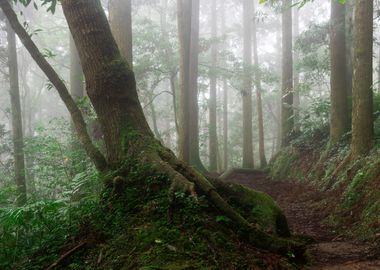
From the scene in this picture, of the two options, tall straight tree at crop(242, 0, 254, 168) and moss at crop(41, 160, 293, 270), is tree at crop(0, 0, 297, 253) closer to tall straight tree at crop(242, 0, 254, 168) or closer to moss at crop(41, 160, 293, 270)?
A: moss at crop(41, 160, 293, 270)

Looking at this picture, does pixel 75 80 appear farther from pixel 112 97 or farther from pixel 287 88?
pixel 112 97

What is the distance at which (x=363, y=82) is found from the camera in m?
8.05

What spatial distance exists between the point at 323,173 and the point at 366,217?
15.3ft

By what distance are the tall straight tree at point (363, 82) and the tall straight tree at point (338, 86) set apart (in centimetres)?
265

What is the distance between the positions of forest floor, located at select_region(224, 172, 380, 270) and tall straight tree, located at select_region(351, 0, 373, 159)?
4.15 feet

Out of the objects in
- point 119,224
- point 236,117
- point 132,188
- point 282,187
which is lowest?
point 282,187

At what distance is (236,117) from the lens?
33656 mm

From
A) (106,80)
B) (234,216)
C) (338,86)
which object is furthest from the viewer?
(338,86)

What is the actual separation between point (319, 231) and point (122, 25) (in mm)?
6517

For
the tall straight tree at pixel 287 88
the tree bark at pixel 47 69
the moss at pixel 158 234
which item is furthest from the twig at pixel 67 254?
the tall straight tree at pixel 287 88

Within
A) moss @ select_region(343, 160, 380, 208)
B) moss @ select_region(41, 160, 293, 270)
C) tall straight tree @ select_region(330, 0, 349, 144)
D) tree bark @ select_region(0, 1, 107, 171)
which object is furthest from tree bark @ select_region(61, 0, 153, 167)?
tall straight tree @ select_region(330, 0, 349, 144)

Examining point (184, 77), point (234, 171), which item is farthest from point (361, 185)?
point (234, 171)

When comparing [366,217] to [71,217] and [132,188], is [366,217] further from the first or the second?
[71,217]

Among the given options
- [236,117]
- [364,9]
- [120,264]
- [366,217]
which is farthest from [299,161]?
[236,117]
